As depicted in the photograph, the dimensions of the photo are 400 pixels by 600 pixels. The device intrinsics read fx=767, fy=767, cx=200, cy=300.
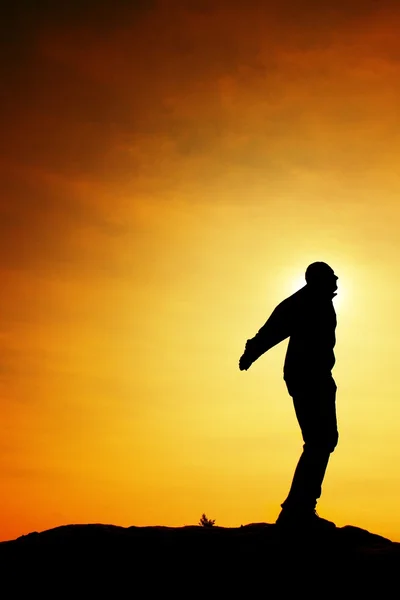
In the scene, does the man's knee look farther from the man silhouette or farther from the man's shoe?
the man's shoe

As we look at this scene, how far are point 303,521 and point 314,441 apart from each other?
117 centimetres

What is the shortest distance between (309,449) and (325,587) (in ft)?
7.68

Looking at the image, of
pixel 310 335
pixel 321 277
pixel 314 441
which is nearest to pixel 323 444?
pixel 314 441

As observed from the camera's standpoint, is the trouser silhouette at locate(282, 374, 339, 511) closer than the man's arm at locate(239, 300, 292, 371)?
Yes

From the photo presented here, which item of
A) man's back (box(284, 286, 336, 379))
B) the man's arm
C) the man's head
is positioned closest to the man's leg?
man's back (box(284, 286, 336, 379))

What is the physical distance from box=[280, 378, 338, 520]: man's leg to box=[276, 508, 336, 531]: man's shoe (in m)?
0.01

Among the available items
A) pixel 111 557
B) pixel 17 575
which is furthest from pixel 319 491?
pixel 17 575

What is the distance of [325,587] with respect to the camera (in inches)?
370

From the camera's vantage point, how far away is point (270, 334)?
11891 millimetres

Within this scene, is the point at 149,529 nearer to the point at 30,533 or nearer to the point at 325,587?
the point at 30,533

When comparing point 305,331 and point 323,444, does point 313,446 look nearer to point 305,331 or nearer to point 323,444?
point 323,444

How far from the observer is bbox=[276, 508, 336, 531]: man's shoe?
36.5ft

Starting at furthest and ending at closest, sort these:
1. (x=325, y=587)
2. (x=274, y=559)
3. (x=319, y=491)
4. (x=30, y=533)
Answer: (x=30, y=533) < (x=319, y=491) < (x=274, y=559) < (x=325, y=587)

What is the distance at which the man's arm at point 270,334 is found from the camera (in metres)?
11.8
